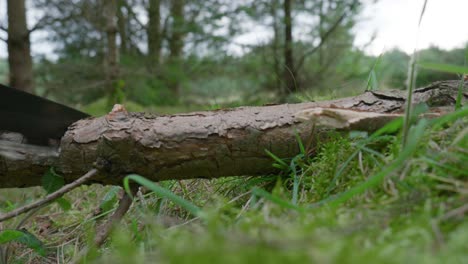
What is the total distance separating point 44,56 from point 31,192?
435 centimetres

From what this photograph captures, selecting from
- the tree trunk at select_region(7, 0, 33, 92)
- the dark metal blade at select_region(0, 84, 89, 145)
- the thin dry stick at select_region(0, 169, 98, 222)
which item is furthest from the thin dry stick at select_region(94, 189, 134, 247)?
the tree trunk at select_region(7, 0, 33, 92)

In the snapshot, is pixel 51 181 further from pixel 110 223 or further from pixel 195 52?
pixel 195 52

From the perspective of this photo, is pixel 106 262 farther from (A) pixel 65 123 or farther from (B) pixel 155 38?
(B) pixel 155 38

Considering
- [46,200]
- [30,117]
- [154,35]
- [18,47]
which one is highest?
[154,35]

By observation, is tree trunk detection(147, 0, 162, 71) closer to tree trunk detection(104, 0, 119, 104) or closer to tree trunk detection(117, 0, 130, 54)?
tree trunk detection(117, 0, 130, 54)

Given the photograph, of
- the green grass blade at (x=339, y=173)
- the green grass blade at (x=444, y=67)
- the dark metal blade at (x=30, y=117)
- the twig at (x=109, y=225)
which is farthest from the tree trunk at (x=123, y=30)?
the green grass blade at (x=444, y=67)

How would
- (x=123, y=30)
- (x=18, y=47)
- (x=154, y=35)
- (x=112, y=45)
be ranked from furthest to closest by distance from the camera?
(x=123, y=30) < (x=154, y=35) < (x=112, y=45) < (x=18, y=47)

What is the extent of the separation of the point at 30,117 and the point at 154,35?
20.5 feet

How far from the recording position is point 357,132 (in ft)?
3.66

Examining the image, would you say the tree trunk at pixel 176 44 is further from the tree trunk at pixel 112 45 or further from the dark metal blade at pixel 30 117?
the dark metal blade at pixel 30 117

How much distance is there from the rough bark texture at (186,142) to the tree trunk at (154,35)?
5.63 meters

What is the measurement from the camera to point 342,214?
862mm

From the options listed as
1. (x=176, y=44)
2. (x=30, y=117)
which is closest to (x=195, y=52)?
(x=176, y=44)

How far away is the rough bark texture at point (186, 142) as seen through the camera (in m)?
1.40
